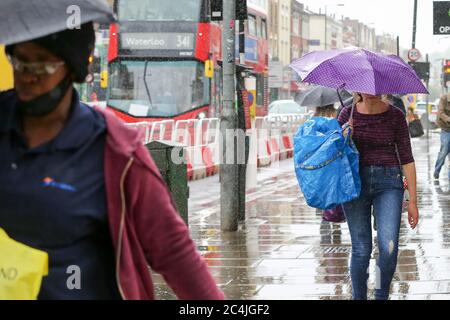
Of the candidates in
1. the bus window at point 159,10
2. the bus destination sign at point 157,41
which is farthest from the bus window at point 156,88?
the bus window at point 159,10

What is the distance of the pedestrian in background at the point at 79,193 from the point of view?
2850mm

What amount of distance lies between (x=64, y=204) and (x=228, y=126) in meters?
9.81

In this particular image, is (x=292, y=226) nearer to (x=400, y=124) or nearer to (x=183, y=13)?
(x=400, y=124)

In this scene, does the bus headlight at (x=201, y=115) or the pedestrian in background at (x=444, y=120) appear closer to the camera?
the pedestrian in background at (x=444, y=120)

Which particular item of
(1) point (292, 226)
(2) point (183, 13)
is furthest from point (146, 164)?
(2) point (183, 13)

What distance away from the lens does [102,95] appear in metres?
40.0

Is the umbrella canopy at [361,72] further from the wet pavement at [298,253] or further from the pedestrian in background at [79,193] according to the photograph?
the pedestrian in background at [79,193]

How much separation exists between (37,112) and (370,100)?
4492mm

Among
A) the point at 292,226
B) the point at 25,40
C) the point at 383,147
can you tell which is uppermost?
the point at 25,40

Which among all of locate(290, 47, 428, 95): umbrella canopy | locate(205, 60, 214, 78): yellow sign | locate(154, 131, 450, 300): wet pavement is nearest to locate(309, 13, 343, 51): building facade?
locate(205, 60, 214, 78): yellow sign

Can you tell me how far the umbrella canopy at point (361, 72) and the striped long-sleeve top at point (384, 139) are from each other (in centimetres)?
21

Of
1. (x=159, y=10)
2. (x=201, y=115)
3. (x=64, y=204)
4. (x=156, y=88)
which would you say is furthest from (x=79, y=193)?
(x=156, y=88)

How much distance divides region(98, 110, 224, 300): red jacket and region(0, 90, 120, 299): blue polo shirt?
0.14ft

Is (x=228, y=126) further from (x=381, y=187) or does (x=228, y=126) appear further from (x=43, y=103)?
(x=43, y=103)
